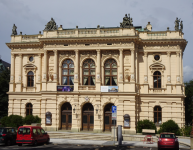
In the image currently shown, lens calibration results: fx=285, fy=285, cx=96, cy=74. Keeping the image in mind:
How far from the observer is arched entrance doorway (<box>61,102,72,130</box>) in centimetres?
4291

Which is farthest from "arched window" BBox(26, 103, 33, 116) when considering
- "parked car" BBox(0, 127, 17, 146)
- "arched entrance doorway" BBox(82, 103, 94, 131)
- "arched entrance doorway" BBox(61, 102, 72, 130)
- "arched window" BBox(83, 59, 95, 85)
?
"parked car" BBox(0, 127, 17, 146)

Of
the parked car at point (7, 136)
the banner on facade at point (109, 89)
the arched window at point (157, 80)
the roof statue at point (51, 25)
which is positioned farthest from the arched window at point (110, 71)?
the parked car at point (7, 136)

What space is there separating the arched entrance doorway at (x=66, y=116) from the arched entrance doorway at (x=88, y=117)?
2135mm

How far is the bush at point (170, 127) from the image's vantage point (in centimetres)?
3916

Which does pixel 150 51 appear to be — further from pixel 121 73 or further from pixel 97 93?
pixel 97 93

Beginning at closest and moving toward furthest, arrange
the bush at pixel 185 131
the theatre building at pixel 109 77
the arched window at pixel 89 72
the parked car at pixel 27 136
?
1. the parked car at pixel 27 136
2. the bush at pixel 185 131
3. the theatre building at pixel 109 77
4. the arched window at pixel 89 72

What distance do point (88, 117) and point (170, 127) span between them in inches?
468

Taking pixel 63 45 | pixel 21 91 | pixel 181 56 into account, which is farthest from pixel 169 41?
pixel 21 91

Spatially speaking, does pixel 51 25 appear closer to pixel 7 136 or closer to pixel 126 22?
pixel 126 22

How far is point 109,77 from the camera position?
43.0 m

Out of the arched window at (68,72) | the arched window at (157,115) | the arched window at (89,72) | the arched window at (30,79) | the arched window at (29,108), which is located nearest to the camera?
the arched window at (157,115)

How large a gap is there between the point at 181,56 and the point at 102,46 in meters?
12.1

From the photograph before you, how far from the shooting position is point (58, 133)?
38844 millimetres

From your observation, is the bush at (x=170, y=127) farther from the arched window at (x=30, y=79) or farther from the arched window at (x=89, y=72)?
the arched window at (x=30, y=79)
